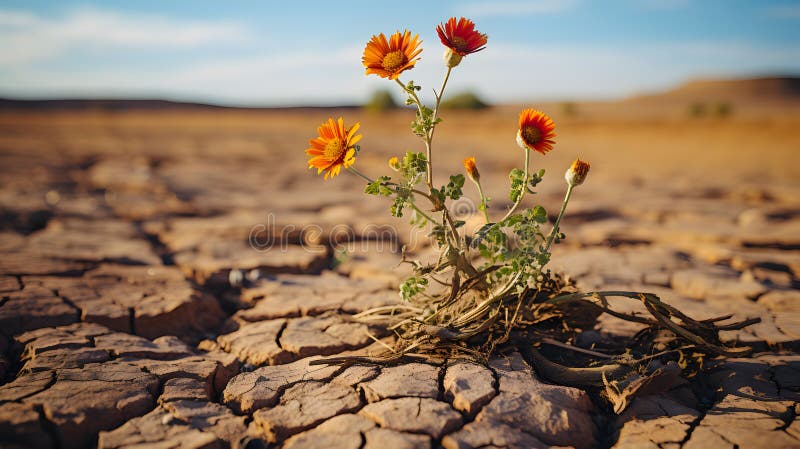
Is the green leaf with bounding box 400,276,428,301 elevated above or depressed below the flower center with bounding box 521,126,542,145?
below

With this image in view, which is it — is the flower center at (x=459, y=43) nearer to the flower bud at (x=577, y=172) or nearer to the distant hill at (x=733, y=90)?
the flower bud at (x=577, y=172)

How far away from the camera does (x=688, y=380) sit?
6.20 feet

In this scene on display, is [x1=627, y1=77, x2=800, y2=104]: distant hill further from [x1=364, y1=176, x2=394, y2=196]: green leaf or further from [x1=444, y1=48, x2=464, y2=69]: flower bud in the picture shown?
[x1=364, y1=176, x2=394, y2=196]: green leaf

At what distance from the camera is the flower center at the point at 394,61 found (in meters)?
1.56

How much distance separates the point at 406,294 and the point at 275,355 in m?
0.73

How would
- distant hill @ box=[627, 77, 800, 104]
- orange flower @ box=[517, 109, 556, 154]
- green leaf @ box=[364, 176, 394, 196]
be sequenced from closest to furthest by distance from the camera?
green leaf @ box=[364, 176, 394, 196], orange flower @ box=[517, 109, 556, 154], distant hill @ box=[627, 77, 800, 104]

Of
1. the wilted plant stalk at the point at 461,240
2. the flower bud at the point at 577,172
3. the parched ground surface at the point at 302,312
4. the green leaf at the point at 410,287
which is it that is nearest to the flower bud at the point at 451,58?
the wilted plant stalk at the point at 461,240

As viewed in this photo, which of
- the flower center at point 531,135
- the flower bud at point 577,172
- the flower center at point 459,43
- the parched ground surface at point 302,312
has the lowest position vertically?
the parched ground surface at point 302,312

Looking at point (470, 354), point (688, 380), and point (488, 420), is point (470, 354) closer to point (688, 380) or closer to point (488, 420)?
point (488, 420)

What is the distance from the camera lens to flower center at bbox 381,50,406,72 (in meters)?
1.56

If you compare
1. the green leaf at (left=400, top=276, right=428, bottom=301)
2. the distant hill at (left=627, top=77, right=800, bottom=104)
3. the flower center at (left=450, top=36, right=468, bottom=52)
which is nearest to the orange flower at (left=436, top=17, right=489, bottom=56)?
the flower center at (left=450, top=36, right=468, bottom=52)

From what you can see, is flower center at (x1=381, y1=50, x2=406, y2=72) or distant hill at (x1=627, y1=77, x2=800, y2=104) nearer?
flower center at (x1=381, y1=50, x2=406, y2=72)

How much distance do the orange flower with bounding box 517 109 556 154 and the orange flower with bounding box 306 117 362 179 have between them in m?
0.54

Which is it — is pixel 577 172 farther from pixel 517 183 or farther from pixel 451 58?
pixel 451 58
